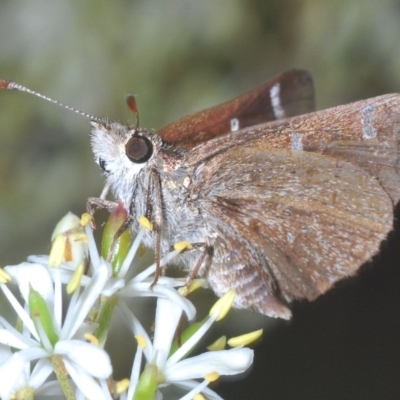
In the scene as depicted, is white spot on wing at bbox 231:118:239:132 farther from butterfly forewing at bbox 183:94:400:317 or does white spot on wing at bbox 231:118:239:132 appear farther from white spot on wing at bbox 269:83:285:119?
butterfly forewing at bbox 183:94:400:317

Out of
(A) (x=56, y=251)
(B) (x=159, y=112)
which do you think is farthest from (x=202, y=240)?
(B) (x=159, y=112)

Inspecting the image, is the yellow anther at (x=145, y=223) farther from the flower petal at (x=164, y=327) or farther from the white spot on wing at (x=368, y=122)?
the white spot on wing at (x=368, y=122)

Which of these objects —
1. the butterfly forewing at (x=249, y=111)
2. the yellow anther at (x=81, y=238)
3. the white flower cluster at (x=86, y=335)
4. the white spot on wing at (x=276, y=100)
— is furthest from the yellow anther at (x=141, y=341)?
the white spot on wing at (x=276, y=100)

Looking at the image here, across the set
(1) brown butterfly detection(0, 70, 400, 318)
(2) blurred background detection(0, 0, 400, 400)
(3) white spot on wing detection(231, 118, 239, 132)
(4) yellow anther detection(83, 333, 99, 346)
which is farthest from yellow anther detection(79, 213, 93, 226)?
(2) blurred background detection(0, 0, 400, 400)

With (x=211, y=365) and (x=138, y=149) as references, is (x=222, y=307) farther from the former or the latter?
(x=138, y=149)

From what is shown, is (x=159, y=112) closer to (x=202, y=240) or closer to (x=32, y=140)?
(x=32, y=140)

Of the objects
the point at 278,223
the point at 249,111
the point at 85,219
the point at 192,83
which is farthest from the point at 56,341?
the point at 192,83
